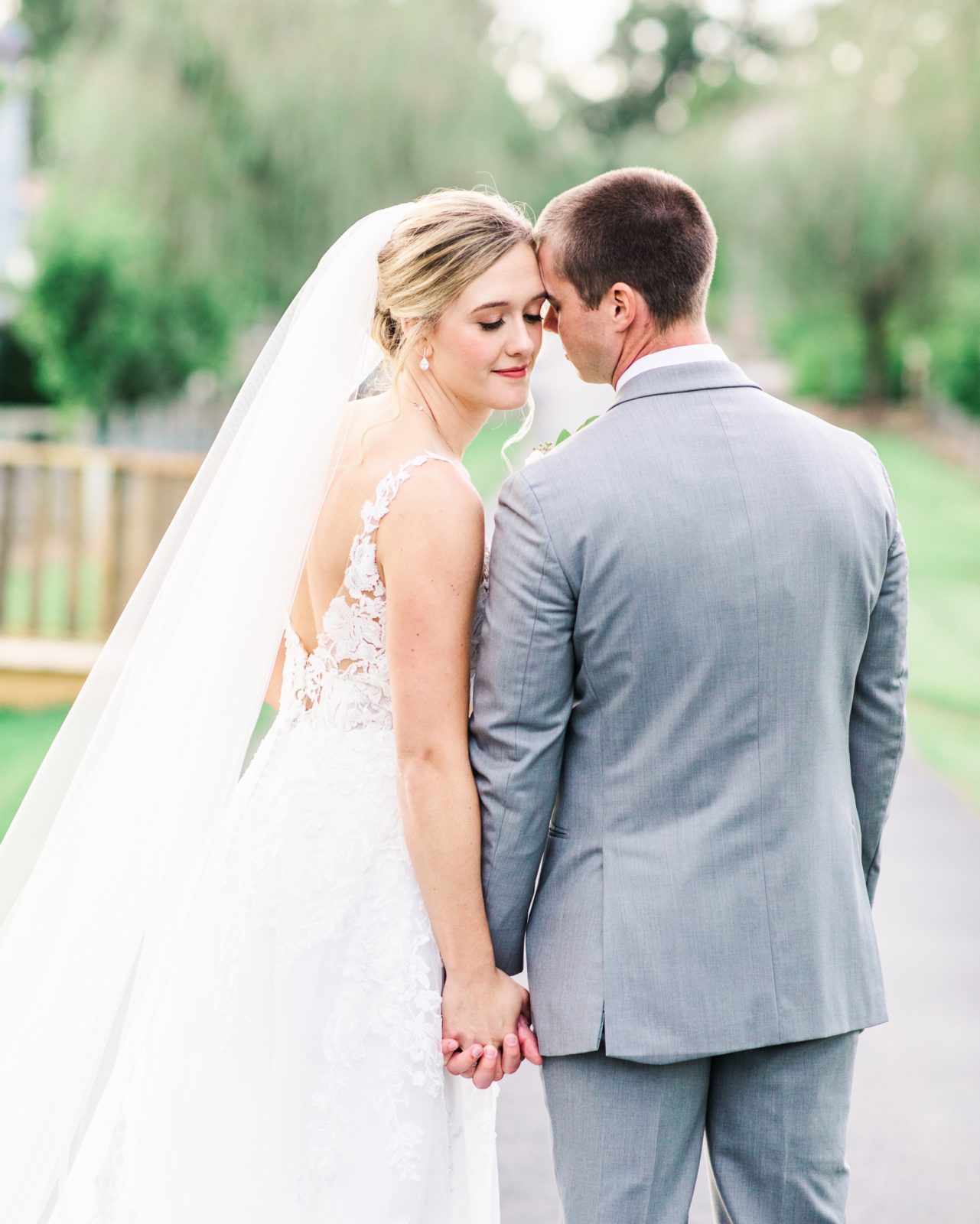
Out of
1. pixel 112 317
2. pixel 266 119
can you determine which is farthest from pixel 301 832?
pixel 112 317

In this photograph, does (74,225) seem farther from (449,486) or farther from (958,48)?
(449,486)

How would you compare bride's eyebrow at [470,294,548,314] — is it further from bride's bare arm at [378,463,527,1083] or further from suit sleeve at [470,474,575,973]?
suit sleeve at [470,474,575,973]

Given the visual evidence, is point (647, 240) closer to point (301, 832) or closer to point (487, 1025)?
point (301, 832)

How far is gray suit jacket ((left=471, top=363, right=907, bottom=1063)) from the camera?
1997 millimetres

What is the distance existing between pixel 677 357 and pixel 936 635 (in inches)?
384

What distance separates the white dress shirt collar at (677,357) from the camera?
6.91ft

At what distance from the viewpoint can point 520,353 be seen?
93.7 inches

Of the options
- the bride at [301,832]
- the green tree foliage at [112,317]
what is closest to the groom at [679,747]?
the bride at [301,832]

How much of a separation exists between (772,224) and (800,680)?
57.5ft

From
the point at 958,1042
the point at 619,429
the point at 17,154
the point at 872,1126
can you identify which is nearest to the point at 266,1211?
the point at 619,429

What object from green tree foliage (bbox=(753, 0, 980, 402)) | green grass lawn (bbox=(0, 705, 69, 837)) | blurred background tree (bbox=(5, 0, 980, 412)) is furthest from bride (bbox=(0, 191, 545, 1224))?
green tree foliage (bbox=(753, 0, 980, 402))

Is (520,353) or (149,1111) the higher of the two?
(520,353)

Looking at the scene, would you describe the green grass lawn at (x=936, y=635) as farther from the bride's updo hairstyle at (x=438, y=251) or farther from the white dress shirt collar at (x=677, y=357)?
the white dress shirt collar at (x=677, y=357)

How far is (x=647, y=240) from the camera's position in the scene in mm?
2080
